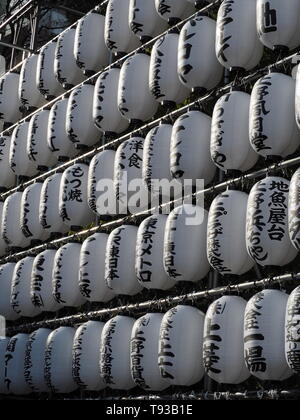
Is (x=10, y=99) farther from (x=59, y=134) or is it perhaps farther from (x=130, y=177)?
(x=130, y=177)

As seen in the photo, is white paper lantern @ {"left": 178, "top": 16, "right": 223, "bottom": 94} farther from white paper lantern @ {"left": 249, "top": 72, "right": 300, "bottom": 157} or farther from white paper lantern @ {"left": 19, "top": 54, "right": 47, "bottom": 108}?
white paper lantern @ {"left": 19, "top": 54, "right": 47, "bottom": 108}

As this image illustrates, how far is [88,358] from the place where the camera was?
7500 mm

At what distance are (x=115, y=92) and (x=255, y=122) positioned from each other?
2.36m

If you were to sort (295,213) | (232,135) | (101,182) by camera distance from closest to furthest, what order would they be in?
1. (295,213)
2. (232,135)
3. (101,182)

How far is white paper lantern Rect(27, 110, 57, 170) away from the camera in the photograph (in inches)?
360

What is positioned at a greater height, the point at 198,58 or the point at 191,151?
the point at 198,58

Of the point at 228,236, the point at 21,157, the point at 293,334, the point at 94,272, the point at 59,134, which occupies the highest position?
the point at 21,157

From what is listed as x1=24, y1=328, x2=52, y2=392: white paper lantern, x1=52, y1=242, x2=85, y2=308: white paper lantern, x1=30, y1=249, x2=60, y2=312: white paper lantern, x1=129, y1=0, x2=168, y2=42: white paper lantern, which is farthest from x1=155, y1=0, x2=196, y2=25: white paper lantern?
x1=24, y1=328, x2=52, y2=392: white paper lantern

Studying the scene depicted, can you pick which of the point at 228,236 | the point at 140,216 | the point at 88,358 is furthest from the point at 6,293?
the point at 228,236

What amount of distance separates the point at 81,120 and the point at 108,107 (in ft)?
1.61

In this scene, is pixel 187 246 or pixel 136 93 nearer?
pixel 187 246

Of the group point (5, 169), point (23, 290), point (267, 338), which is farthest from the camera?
point (5, 169)

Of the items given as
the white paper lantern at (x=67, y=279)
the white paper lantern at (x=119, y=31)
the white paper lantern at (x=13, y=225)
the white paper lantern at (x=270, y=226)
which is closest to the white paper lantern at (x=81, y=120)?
the white paper lantern at (x=119, y=31)
